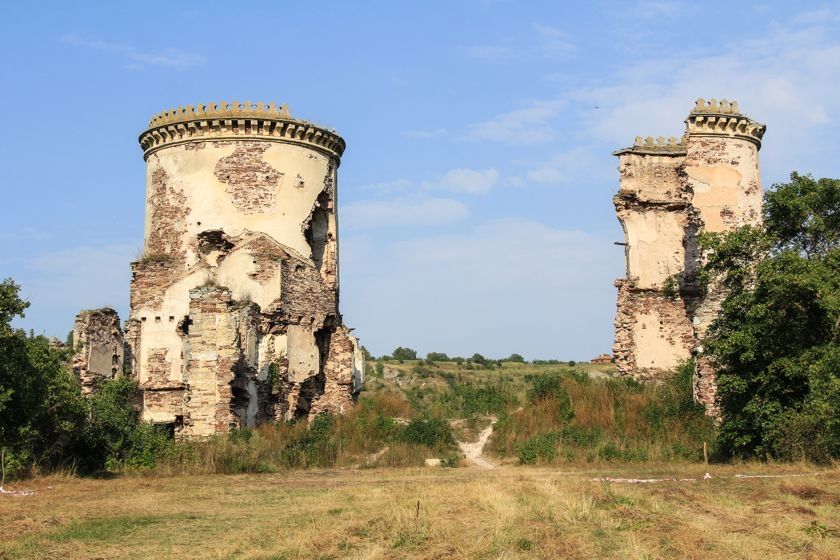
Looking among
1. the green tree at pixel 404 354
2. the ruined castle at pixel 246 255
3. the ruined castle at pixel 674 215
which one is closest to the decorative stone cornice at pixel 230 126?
the ruined castle at pixel 246 255

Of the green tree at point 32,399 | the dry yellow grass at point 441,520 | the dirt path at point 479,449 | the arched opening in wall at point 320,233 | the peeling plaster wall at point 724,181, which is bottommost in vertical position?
the dry yellow grass at point 441,520

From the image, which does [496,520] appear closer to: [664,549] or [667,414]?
[664,549]

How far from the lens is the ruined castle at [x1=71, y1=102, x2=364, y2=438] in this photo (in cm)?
2622

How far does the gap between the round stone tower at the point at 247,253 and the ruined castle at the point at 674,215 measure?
782cm

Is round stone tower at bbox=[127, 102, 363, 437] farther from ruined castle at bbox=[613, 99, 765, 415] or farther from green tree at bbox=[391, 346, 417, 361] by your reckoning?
green tree at bbox=[391, 346, 417, 361]

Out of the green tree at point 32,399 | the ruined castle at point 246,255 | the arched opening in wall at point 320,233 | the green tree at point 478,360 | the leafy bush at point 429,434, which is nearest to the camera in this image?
the green tree at point 32,399

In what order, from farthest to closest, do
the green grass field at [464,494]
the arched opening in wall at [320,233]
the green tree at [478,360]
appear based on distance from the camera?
the green tree at [478,360], the arched opening in wall at [320,233], the green grass field at [464,494]

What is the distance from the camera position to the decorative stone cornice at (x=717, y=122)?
1107 inches

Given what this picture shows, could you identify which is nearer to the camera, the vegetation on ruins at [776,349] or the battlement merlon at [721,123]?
the vegetation on ruins at [776,349]

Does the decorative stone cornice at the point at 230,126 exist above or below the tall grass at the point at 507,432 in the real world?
above

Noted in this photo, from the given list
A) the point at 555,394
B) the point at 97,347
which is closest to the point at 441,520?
the point at 555,394

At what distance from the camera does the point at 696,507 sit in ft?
41.8

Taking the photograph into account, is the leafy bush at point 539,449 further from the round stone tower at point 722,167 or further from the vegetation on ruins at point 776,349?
the round stone tower at point 722,167

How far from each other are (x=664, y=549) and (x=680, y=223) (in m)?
20.5
